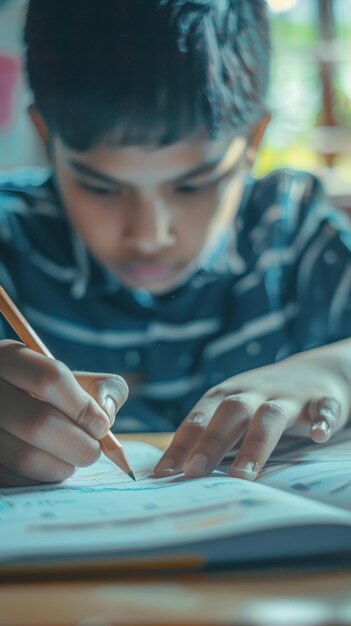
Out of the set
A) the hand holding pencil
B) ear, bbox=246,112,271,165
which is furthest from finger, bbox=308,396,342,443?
ear, bbox=246,112,271,165

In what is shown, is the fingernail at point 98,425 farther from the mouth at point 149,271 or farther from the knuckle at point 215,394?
the mouth at point 149,271

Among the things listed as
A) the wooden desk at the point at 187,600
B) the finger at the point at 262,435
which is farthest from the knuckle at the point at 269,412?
the wooden desk at the point at 187,600

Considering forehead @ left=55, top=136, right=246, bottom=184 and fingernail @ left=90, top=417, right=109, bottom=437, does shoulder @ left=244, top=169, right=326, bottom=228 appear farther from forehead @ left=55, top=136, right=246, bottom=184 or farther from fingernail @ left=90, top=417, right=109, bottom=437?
fingernail @ left=90, top=417, right=109, bottom=437

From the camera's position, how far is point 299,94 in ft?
1.88

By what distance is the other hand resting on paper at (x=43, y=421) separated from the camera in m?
0.30

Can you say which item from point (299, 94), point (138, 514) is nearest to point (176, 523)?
point (138, 514)

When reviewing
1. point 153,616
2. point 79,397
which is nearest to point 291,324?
point 79,397

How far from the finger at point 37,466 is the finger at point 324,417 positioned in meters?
0.12

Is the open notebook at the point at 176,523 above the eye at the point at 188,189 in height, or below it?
below

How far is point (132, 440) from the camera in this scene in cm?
43

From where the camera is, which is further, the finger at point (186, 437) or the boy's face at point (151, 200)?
the boy's face at point (151, 200)

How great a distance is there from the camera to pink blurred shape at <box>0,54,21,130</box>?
0.49m

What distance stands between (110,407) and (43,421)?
0.12 feet

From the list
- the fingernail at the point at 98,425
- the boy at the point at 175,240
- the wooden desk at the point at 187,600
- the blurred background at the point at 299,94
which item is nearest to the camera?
the wooden desk at the point at 187,600
